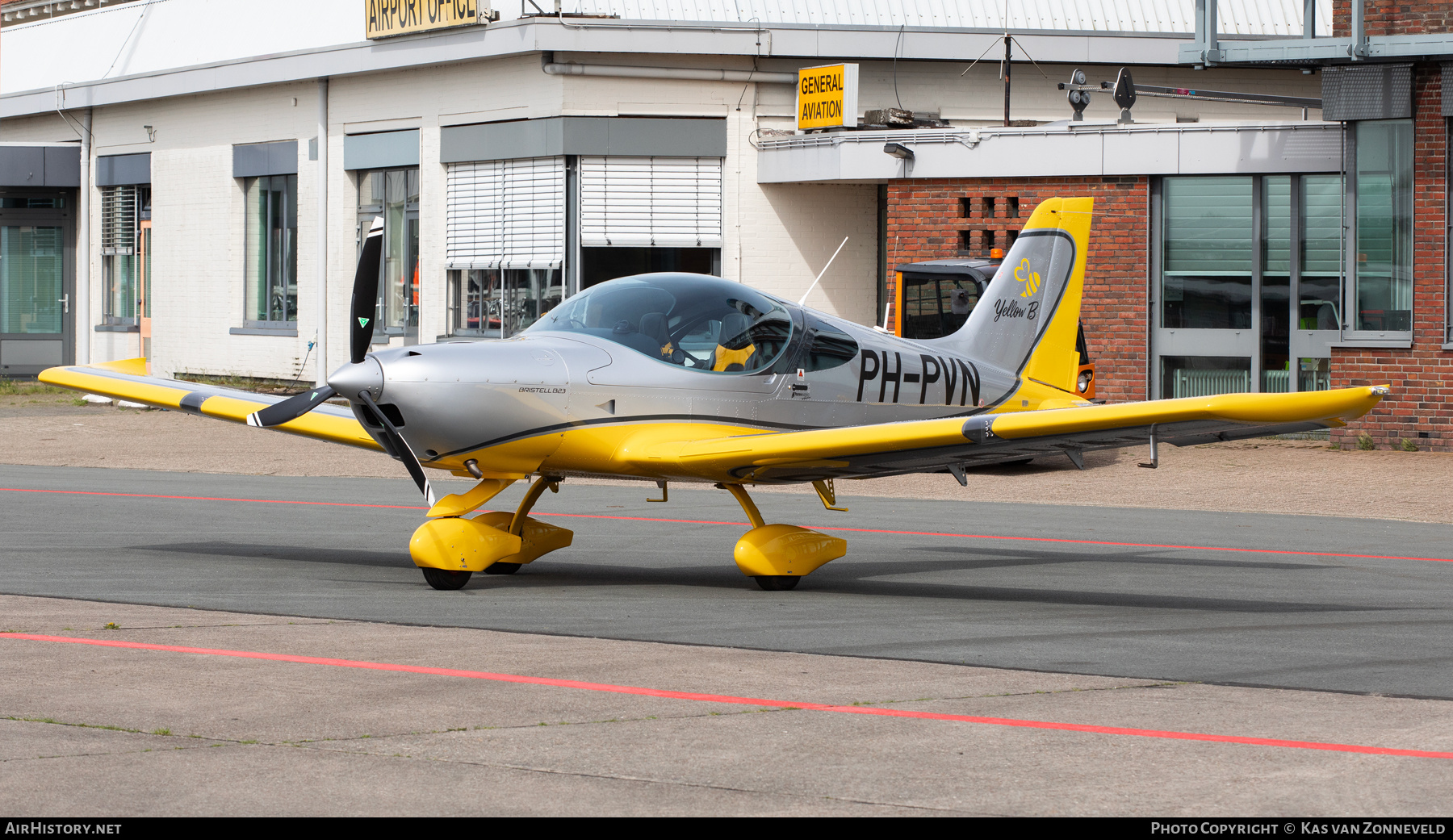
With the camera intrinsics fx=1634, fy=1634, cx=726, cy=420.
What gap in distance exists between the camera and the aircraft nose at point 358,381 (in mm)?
9664

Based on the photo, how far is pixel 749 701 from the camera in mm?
6953

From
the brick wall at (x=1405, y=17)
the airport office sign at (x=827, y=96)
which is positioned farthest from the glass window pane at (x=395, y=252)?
the brick wall at (x=1405, y=17)

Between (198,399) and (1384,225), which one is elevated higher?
(1384,225)

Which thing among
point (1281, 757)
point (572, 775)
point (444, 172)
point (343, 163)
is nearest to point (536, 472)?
point (572, 775)

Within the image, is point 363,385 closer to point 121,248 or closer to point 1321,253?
point 1321,253

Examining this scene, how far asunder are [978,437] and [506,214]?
1794cm

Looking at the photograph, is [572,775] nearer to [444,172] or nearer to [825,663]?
[825,663]

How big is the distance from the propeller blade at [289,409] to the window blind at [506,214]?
14.7 metres

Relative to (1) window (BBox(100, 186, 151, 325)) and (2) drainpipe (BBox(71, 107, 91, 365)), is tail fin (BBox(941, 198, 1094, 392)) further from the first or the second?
(2) drainpipe (BBox(71, 107, 91, 365))

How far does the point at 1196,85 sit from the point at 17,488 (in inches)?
735

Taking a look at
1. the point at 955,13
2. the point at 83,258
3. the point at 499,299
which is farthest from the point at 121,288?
the point at 955,13

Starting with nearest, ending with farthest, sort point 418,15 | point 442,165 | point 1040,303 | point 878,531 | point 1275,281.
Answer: point 1040,303 → point 878,531 → point 1275,281 → point 418,15 → point 442,165

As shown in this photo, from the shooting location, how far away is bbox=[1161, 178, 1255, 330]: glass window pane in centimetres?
2216

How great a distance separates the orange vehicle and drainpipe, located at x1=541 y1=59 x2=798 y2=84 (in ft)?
21.1
